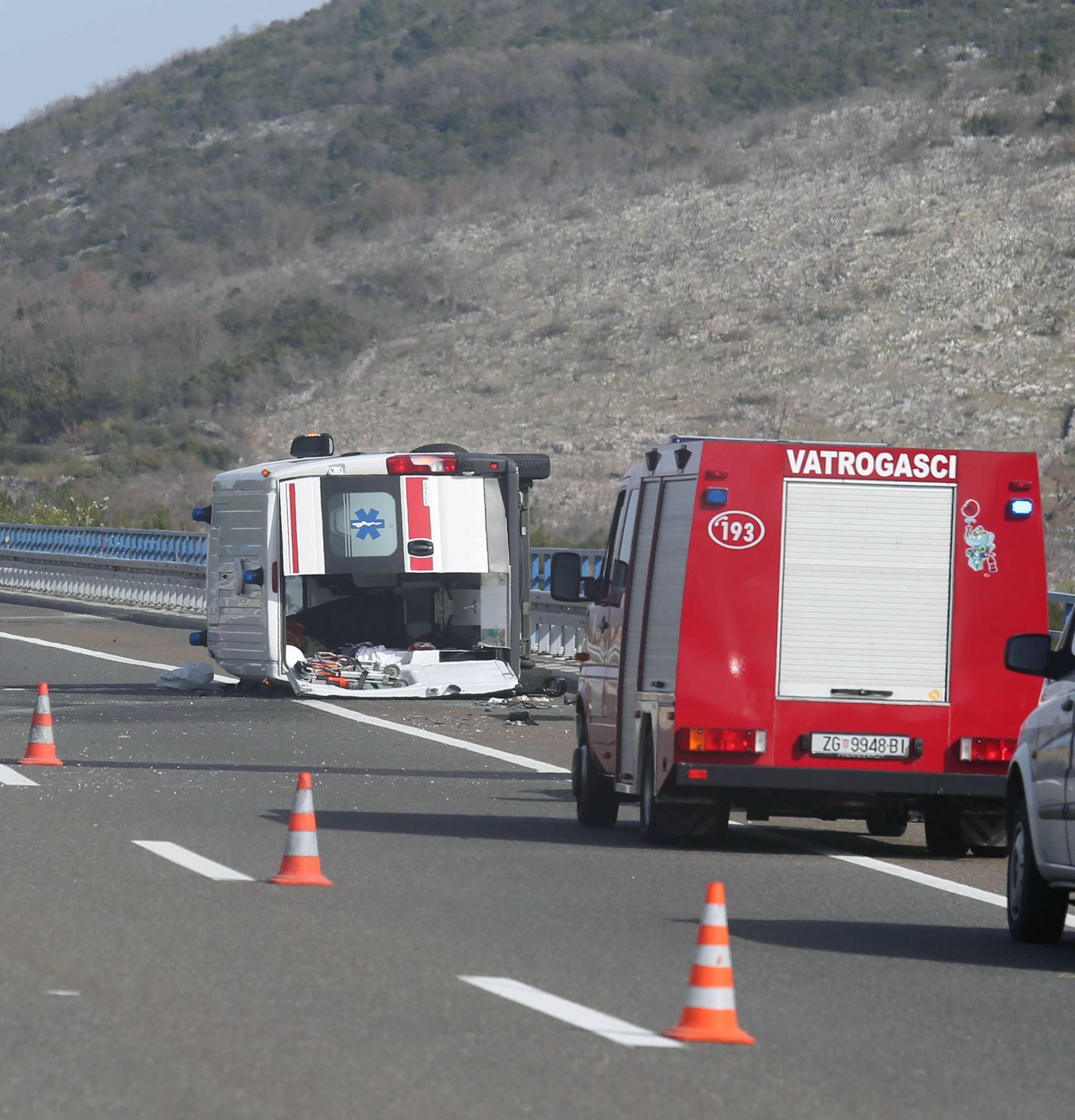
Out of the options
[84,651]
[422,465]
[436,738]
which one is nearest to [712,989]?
[436,738]

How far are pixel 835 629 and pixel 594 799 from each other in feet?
6.69

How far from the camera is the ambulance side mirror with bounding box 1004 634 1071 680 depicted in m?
9.12

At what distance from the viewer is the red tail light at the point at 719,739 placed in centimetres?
1138

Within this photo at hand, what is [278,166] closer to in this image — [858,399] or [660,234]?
[660,234]

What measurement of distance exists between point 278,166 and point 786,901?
99.4m

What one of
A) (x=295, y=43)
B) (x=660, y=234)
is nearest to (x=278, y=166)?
(x=295, y=43)

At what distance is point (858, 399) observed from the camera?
64938mm

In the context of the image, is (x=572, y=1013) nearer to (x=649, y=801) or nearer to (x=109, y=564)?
(x=649, y=801)

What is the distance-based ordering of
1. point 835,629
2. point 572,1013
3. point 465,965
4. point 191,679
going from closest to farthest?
1. point 572,1013
2. point 465,965
3. point 835,629
4. point 191,679

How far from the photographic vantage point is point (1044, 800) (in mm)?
8805

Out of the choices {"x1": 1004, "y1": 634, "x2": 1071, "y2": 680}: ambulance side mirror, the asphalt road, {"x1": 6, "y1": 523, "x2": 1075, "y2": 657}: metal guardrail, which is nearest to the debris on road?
the asphalt road

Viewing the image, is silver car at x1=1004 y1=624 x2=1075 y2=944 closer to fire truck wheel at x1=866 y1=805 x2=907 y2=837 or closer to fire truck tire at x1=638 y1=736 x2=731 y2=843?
fire truck wheel at x1=866 y1=805 x2=907 y2=837

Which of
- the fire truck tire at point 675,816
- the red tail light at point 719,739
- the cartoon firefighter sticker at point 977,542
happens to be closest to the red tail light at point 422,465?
the fire truck tire at point 675,816

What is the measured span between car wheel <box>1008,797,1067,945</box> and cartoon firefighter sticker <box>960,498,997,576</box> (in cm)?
268
